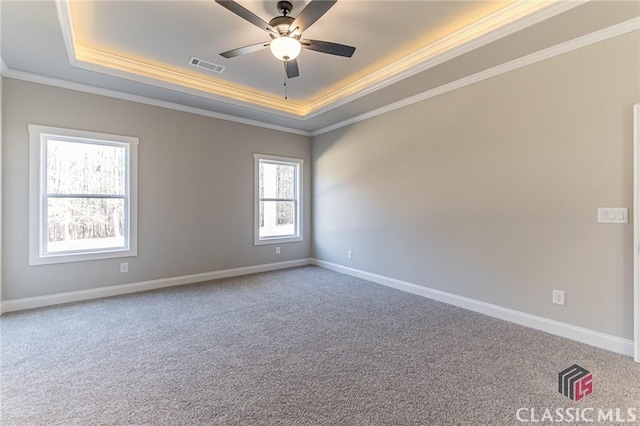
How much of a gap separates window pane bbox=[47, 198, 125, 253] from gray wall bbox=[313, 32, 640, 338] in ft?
12.2

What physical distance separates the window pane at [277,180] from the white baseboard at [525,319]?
2413 millimetres

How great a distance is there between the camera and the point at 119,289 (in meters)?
4.12

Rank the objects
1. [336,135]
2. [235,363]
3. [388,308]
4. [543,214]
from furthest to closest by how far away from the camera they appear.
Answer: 1. [336,135]
2. [388,308]
3. [543,214]
4. [235,363]

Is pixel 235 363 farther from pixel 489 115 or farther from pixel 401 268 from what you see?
pixel 489 115

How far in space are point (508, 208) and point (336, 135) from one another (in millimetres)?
3184

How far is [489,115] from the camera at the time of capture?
11.1ft

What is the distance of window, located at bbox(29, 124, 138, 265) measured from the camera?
361 centimetres

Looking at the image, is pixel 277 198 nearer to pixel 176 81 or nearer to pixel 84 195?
pixel 176 81

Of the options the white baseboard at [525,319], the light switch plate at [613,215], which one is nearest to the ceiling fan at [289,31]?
the light switch plate at [613,215]

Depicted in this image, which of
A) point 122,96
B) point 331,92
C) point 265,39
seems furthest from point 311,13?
point 122,96

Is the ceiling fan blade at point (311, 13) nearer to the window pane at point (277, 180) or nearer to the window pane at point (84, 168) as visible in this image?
the window pane at point (84, 168)

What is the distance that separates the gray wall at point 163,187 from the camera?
138 inches

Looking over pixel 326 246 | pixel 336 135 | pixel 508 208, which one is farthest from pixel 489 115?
pixel 326 246

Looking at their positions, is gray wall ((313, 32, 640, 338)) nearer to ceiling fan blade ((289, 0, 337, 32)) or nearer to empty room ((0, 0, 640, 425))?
empty room ((0, 0, 640, 425))
